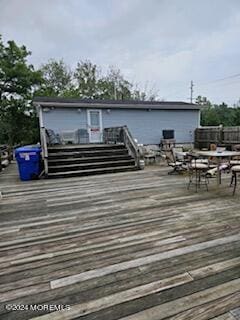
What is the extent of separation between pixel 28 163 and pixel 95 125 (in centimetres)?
582

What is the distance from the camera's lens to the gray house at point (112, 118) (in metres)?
11.7

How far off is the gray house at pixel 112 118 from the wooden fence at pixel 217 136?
1.58 feet

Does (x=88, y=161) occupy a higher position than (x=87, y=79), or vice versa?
(x=87, y=79)

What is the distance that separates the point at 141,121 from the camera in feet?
43.6

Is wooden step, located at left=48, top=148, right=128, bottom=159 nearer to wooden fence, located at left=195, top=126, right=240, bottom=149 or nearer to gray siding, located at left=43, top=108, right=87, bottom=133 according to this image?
gray siding, located at left=43, top=108, right=87, bottom=133

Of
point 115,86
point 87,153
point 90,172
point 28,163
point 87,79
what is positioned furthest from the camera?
point 87,79

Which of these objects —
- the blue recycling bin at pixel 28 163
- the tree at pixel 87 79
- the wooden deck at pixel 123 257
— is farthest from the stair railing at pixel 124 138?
the tree at pixel 87 79

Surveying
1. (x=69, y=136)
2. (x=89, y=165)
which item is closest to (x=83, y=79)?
(x=69, y=136)

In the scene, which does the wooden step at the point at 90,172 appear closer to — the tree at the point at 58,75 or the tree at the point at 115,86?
the tree at the point at 115,86

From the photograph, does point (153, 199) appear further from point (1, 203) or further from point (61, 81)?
point (61, 81)

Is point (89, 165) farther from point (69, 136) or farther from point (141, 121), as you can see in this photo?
point (141, 121)

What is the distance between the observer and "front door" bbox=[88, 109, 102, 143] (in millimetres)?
12336

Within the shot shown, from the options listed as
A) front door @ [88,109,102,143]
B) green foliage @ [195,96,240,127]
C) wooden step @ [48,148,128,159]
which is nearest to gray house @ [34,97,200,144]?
front door @ [88,109,102,143]

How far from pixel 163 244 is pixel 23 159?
18.2ft
